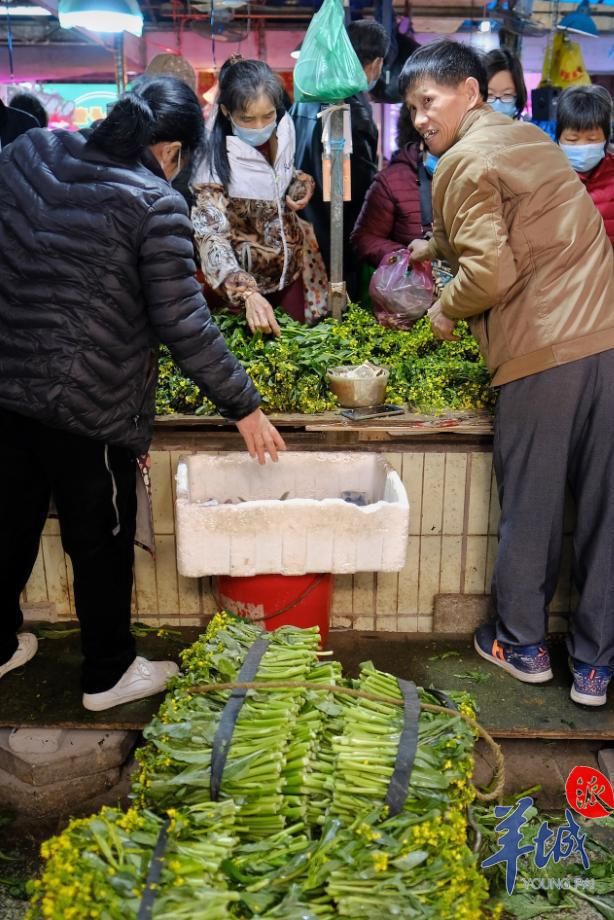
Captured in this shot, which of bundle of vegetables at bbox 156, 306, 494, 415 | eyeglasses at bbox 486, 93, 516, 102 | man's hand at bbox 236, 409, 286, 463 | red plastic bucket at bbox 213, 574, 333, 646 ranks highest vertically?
eyeglasses at bbox 486, 93, 516, 102

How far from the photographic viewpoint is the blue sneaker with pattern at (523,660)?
3.52 metres

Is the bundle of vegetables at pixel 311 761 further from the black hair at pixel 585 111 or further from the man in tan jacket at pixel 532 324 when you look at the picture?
the black hair at pixel 585 111

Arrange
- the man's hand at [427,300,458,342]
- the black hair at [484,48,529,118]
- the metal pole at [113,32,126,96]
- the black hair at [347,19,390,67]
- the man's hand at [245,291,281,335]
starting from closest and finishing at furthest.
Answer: the man's hand at [427,300,458,342]
the man's hand at [245,291,281,335]
the black hair at [484,48,529,118]
the black hair at [347,19,390,67]
the metal pole at [113,32,126,96]

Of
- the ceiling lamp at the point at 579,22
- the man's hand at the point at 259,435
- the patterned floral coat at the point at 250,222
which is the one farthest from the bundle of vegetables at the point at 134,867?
the ceiling lamp at the point at 579,22

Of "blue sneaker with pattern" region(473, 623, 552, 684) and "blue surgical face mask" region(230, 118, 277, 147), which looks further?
"blue surgical face mask" region(230, 118, 277, 147)

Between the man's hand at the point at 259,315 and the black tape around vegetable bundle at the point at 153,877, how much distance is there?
2.27 metres

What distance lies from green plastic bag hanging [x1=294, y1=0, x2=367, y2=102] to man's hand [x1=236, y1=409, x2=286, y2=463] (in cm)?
170

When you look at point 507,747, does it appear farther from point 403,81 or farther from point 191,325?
point 403,81

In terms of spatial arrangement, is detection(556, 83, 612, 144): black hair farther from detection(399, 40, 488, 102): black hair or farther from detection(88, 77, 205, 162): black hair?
detection(88, 77, 205, 162): black hair

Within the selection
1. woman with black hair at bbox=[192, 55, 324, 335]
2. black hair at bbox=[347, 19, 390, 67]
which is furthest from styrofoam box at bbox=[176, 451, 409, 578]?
black hair at bbox=[347, 19, 390, 67]

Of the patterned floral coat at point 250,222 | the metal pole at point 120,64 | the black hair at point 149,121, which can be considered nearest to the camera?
the black hair at point 149,121

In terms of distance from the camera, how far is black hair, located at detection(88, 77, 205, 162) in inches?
108

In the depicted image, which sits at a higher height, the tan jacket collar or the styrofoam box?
the tan jacket collar

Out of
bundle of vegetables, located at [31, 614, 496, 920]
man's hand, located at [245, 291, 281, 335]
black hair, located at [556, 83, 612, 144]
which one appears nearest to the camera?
bundle of vegetables, located at [31, 614, 496, 920]
